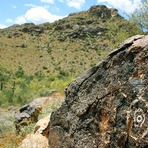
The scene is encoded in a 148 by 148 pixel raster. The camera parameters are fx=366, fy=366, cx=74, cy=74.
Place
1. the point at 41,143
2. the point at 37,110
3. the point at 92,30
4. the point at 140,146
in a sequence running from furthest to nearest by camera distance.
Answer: the point at 92,30
the point at 37,110
the point at 41,143
the point at 140,146

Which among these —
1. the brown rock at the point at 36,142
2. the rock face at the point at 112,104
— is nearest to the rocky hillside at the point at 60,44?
the brown rock at the point at 36,142

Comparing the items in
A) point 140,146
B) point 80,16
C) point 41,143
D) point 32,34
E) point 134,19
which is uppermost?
point 80,16

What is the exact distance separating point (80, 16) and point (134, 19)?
78889mm

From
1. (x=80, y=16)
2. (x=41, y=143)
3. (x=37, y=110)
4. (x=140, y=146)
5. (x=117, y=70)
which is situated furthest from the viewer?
(x=80, y=16)

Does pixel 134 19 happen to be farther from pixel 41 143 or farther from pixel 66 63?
pixel 66 63

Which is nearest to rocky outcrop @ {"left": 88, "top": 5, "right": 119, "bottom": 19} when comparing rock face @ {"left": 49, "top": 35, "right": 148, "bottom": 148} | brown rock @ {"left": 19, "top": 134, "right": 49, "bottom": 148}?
brown rock @ {"left": 19, "top": 134, "right": 49, "bottom": 148}

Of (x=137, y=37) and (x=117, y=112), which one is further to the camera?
(x=137, y=37)

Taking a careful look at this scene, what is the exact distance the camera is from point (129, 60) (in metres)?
6.70

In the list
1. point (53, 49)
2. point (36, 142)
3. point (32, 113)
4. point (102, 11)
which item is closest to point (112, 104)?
point (36, 142)

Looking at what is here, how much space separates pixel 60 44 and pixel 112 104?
77.4 m

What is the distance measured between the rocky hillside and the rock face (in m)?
47.6

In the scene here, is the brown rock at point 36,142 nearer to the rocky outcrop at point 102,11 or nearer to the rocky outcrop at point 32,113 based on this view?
the rocky outcrop at point 32,113

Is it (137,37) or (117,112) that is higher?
(137,37)

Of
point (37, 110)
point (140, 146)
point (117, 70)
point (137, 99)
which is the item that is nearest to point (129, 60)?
point (117, 70)
